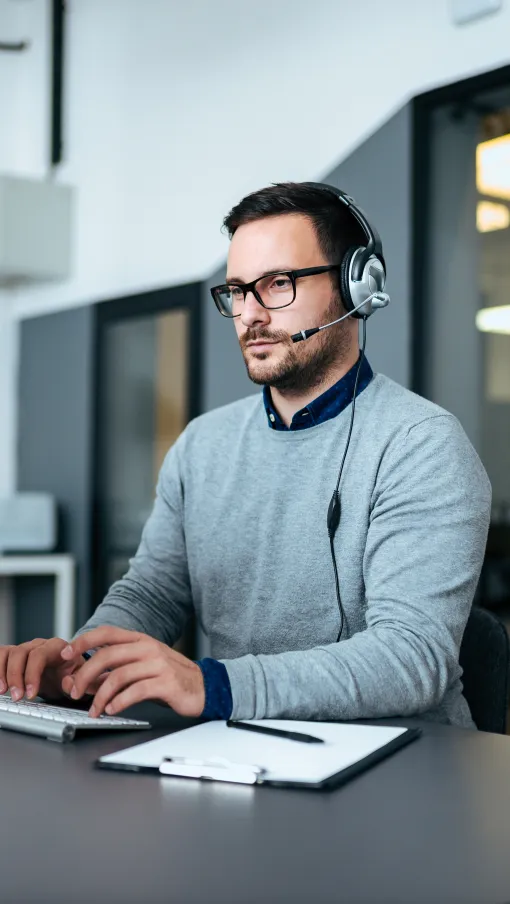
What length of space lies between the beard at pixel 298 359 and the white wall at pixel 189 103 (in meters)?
1.37

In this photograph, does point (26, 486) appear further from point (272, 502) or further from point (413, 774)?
point (413, 774)

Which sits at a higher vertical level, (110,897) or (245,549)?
(245,549)

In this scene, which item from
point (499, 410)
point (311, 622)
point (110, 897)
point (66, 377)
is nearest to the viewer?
point (110, 897)

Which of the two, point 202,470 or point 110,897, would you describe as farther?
point 202,470

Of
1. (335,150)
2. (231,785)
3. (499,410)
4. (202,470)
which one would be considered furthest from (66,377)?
(231,785)

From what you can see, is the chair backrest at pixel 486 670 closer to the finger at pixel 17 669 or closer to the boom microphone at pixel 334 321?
the boom microphone at pixel 334 321

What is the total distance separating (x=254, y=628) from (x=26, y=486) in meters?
3.21

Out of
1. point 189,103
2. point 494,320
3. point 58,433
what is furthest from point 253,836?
point 58,433

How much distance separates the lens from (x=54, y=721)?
3.16ft

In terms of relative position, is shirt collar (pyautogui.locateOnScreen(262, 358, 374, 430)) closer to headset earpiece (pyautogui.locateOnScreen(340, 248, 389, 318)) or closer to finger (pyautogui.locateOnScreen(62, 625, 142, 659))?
headset earpiece (pyautogui.locateOnScreen(340, 248, 389, 318))

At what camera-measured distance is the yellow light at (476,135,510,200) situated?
2.56 metres

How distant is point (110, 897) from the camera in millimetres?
593

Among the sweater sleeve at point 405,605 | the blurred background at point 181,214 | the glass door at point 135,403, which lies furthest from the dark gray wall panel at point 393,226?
the sweater sleeve at point 405,605

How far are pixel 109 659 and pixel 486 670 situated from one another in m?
0.55
